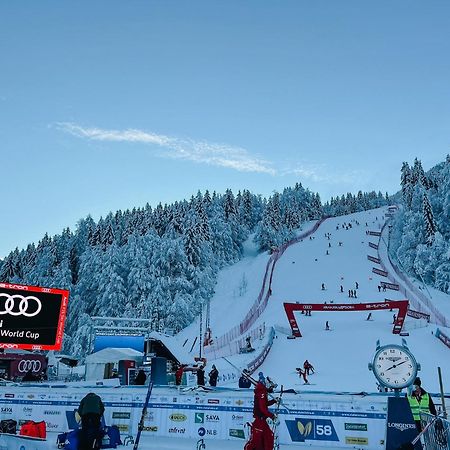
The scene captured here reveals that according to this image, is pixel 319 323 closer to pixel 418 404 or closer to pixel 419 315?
pixel 419 315

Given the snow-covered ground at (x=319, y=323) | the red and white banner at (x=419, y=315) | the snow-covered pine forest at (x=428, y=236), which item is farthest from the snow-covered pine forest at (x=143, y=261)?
the snow-covered pine forest at (x=428, y=236)

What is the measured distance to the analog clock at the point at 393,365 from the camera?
9.95m

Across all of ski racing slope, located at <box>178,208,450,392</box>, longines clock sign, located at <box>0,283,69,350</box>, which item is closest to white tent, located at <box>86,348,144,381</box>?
longines clock sign, located at <box>0,283,69,350</box>

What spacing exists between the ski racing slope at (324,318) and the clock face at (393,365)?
1193cm

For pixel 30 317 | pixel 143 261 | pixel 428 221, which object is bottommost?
pixel 30 317

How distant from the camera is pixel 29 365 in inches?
1152

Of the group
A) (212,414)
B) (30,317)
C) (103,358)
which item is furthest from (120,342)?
(212,414)

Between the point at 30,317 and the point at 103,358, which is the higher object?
the point at 30,317

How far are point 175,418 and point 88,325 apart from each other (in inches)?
1876

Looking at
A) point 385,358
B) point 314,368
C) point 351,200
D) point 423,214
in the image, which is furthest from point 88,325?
point 351,200

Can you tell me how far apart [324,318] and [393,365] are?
30.7 metres

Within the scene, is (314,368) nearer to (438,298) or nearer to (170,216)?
(438,298)

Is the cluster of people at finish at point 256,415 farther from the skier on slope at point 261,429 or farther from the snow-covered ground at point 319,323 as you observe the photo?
the snow-covered ground at point 319,323

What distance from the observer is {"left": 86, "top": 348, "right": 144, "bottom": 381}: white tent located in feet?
78.1
